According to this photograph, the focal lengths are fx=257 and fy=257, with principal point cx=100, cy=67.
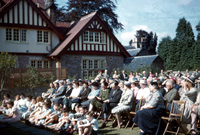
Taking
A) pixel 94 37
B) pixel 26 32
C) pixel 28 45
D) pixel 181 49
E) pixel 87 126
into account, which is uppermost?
pixel 26 32

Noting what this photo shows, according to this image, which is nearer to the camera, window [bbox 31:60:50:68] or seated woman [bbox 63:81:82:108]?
seated woman [bbox 63:81:82:108]

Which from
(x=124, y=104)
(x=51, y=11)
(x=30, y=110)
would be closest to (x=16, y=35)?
(x=51, y=11)

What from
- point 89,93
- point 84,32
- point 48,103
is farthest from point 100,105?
point 84,32

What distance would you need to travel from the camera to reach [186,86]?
23.6 feet

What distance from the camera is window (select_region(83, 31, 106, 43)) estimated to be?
68.2ft

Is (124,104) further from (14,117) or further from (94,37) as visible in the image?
(94,37)

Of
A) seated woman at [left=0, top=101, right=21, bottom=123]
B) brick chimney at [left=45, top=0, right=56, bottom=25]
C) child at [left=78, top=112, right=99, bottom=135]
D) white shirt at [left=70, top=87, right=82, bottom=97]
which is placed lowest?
seated woman at [left=0, top=101, right=21, bottom=123]

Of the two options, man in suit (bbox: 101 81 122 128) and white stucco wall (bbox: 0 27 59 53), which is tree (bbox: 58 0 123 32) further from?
man in suit (bbox: 101 81 122 128)

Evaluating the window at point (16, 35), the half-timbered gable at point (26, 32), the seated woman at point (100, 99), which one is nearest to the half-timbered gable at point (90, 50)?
the half-timbered gable at point (26, 32)

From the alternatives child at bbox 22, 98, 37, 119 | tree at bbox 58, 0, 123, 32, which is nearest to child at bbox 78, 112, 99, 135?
child at bbox 22, 98, 37, 119

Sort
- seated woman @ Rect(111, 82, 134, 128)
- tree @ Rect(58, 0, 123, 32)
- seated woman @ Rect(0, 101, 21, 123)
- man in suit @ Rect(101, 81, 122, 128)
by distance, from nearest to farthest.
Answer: seated woman @ Rect(111, 82, 134, 128), man in suit @ Rect(101, 81, 122, 128), seated woman @ Rect(0, 101, 21, 123), tree @ Rect(58, 0, 123, 32)

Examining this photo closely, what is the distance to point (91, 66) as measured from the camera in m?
21.5

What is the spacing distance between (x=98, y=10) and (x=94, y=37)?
8.56 metres

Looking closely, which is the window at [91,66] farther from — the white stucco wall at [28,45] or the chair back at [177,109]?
the chair back at [177,109]
